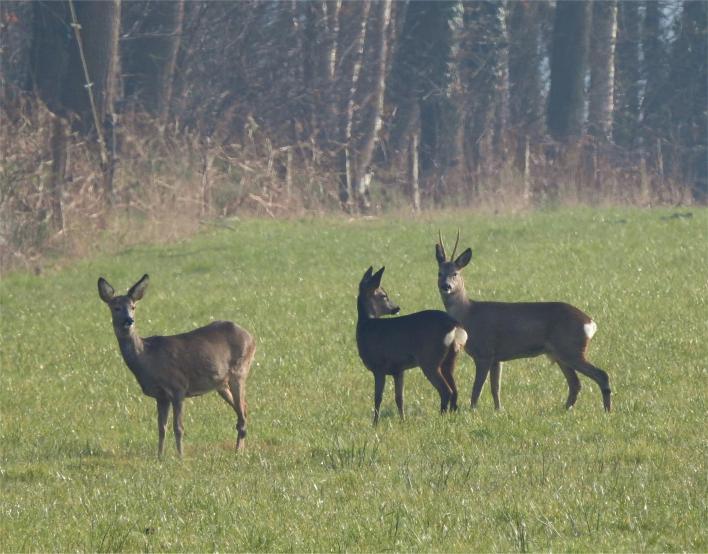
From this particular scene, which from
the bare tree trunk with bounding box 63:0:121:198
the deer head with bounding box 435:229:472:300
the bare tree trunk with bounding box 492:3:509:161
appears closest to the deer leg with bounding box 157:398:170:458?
the deer head with bounding box 435:229:472:300

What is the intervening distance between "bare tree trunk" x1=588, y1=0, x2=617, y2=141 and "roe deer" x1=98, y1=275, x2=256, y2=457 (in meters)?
32.6

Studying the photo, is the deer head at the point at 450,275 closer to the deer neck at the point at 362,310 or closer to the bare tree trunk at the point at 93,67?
the deer neck at the point at 362,310

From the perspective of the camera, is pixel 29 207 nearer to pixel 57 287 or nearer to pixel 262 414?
pixel 57 287

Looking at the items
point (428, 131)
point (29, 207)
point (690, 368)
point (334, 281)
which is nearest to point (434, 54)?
point (428, 131)

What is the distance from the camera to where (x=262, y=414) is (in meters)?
12.5

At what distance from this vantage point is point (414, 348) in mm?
11609

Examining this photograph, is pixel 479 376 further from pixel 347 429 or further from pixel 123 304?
pixel 123 304

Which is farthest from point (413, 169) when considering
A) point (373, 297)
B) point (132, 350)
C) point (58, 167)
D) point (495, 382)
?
point (132, 350)

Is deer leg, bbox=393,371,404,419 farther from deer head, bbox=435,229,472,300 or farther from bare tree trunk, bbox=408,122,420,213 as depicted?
bare tree trunk, bbox=408,122,420,213

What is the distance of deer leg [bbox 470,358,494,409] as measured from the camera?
39.3 ft

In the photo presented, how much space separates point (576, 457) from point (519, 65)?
38.9 m

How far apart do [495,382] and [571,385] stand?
0.64m

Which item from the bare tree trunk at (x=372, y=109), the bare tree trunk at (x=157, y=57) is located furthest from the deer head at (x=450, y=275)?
the bare tree trunk at (x=372, y=109)

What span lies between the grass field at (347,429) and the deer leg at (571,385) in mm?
114
